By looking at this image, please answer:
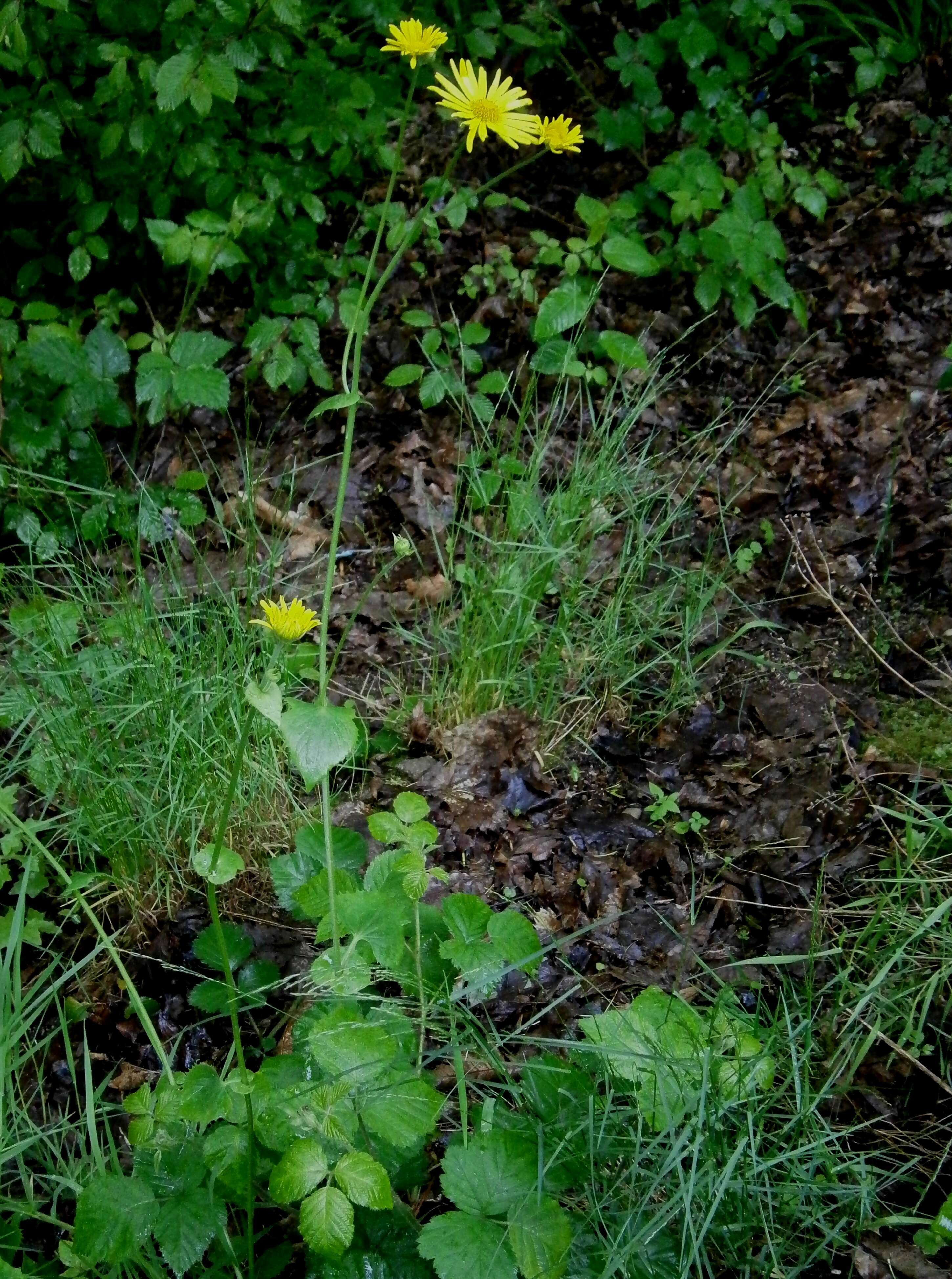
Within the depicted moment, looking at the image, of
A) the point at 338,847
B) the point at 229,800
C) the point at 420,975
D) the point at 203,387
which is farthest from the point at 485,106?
the point at 203,387

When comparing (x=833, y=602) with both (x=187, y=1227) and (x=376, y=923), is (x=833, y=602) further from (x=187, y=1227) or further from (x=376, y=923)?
(x=187, y=1227)

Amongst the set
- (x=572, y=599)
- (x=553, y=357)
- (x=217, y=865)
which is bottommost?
(x=572, y=599)

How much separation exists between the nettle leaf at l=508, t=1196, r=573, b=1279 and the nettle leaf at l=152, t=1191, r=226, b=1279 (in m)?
0.38

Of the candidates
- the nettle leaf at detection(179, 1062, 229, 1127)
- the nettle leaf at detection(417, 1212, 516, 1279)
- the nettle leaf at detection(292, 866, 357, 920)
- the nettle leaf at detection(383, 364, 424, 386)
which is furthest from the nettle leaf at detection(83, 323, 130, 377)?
the nettle leaf at detection(417, 1212, 516, 1279)

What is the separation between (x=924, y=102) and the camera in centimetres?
352

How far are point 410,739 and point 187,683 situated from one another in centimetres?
55

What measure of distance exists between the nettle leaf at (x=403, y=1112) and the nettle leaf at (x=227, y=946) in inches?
17.8

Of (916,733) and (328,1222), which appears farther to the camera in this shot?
(916,733)

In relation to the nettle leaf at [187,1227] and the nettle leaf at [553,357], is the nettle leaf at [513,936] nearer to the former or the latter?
the nettle leaf at [187,1227]

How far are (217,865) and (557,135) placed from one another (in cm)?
110

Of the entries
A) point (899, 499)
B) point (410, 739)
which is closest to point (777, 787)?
point (410, 739)

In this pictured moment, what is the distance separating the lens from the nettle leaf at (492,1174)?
118 centimetres

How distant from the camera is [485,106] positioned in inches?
55.2

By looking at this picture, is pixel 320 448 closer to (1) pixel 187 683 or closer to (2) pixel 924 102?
(1) pixel 187 683
